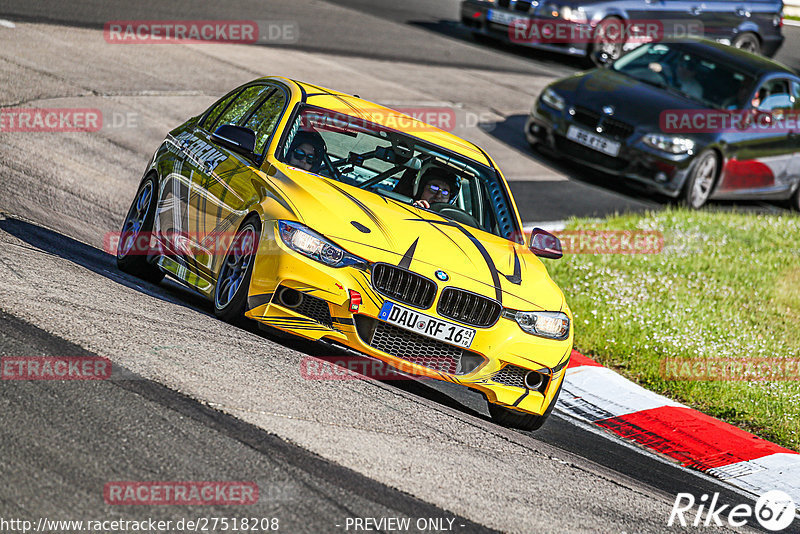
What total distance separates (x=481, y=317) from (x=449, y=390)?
1.15 m

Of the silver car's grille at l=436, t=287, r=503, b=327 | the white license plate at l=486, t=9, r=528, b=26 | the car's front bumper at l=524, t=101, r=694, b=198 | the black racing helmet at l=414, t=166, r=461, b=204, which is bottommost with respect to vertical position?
the car's front bumper at l=524, t=101, r=694, b=198

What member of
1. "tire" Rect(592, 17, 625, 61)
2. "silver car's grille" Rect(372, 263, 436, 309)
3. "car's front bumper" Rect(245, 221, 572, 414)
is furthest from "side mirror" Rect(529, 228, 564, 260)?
"tire" Rect(592, 17, 625, 61)

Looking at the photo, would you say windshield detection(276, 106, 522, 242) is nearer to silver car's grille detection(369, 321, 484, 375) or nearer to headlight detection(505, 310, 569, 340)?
headlight detection(505, 310, 569, 340)

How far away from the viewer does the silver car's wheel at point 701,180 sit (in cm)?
1460

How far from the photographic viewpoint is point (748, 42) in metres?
23.6

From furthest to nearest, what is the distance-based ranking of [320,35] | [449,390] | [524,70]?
1. [524,70]
2. [320,35]
3. [449,390]

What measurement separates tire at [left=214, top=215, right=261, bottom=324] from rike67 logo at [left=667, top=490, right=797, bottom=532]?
268 cm

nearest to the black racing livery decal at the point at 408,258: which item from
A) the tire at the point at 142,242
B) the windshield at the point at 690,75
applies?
the tire at the point at 142,242

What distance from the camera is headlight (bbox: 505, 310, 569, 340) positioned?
21.3 feet

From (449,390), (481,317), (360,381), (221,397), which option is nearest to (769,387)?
(449,390)

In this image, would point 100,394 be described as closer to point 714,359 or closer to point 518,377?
point 518,377

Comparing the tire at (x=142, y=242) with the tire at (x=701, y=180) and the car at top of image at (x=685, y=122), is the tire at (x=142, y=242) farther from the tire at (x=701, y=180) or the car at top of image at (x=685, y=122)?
the tire at (x=701, y=180)

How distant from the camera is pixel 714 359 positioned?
916cm

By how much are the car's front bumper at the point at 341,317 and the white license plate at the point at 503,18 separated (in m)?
16.0
